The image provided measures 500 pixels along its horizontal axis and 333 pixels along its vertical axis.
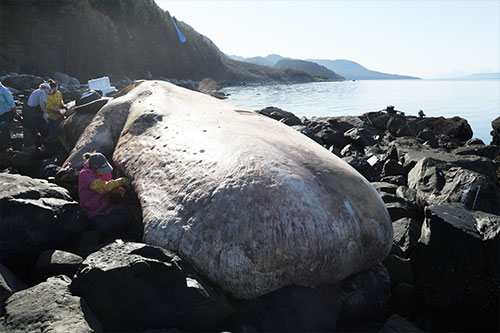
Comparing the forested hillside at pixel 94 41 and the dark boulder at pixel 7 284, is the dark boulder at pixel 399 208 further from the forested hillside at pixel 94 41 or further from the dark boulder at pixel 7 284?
the forested hillside at pixel 94 41

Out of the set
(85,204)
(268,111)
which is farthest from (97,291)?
(268,111)

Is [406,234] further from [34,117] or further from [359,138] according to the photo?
[34,117]

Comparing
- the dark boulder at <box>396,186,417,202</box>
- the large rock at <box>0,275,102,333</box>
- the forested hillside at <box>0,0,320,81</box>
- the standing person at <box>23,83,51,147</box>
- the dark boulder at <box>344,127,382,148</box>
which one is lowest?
the dark boulder at <box>396,186,417,202</box>

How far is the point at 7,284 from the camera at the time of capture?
9.29 ft

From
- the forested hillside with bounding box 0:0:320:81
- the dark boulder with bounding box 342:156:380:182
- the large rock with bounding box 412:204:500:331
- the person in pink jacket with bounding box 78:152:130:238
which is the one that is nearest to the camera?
the large rock with bounding box 412:204:500:331

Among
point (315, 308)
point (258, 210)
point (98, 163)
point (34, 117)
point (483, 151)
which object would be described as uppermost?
point (34, 117)

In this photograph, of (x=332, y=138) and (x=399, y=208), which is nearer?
(x=399, y=208)

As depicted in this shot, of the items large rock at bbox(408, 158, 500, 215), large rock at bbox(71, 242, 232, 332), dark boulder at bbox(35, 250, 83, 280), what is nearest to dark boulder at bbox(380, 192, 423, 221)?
large rock at bbox(408, 158, 500, 215)

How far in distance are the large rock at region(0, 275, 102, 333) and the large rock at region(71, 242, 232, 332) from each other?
94 mm

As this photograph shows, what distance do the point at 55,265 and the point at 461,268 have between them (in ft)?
11.0

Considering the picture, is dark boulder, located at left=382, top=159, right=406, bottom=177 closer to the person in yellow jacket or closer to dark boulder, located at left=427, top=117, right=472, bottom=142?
the person in yellow jacket

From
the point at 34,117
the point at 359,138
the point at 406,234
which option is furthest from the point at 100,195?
the point at 359,138

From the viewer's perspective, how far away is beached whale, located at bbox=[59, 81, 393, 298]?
9.54ft

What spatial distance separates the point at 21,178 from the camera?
150 inches
